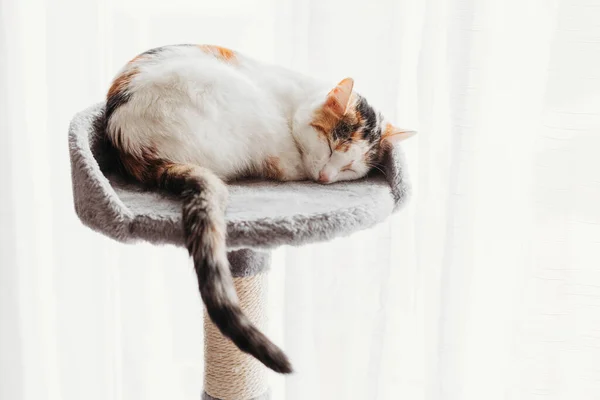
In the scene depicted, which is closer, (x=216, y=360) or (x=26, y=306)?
(x=216, y=360)

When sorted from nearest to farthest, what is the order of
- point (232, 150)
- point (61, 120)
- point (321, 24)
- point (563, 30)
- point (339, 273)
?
point (232, 150) → point (563, 30) → point (321, 24) → point (339, 273) → point (61, 120)

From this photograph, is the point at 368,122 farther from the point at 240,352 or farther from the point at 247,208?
the point at 240,352

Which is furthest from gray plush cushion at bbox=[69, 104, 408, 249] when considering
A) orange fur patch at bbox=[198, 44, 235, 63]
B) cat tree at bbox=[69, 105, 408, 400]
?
orange fur patch at bbox=[198, 44, 235, 63]

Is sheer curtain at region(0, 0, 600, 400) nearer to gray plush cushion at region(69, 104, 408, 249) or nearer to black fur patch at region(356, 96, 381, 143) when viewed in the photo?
black fur patch at region(356, 96, 381, 143)

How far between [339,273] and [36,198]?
0.84m

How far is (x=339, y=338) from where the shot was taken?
1.64m

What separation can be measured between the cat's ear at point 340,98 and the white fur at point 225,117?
0.03 metres

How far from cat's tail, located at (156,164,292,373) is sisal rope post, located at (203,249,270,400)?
21cm

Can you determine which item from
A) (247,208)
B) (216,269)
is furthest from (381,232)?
(216,269)

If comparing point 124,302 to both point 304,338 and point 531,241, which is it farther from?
point 531,241

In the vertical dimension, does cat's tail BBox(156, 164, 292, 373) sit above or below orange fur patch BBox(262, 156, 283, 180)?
below

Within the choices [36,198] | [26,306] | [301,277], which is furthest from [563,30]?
[26,306]

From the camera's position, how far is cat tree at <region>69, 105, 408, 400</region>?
932mm

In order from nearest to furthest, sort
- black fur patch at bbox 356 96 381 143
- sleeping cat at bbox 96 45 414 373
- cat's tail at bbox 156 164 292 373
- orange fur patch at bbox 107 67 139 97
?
cat's tail at bbox 156 164 292 373 < sleeping cat at bbox 96 45 414 373 < orange fur patch at bbox 107 67 139 97 < black fur patch at bbox 356 96 381 143
